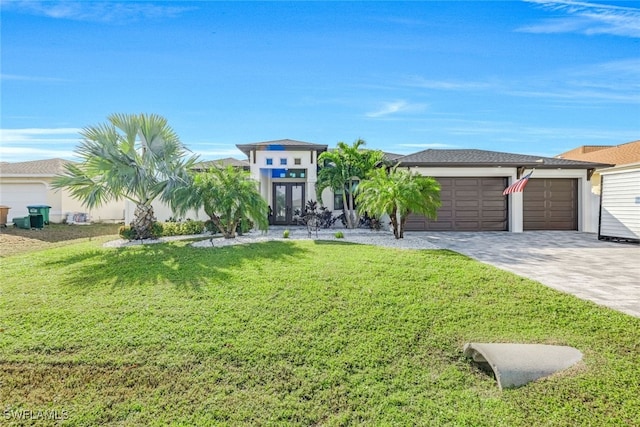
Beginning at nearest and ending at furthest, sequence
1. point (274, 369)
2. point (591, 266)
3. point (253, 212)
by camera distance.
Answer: point (274, 369), point (591, 266), point (253, 212)

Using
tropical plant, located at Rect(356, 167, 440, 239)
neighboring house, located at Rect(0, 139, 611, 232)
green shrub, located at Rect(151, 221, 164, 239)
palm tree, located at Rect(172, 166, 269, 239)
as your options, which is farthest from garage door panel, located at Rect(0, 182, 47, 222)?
tropical plant, located at Rect(356, 167, 440, 239)

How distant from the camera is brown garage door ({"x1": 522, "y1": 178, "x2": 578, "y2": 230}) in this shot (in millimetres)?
15969

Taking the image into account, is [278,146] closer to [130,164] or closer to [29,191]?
[130,164]

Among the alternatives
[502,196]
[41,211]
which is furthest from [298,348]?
[41,211]

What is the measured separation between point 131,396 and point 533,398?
14.1 feet

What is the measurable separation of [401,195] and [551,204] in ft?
32.6

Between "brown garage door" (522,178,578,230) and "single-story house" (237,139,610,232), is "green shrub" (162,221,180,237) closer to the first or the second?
"single-story house" (237,139,610,232)

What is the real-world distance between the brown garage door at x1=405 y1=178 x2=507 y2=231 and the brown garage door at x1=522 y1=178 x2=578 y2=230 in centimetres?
125

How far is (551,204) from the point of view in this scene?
1599 cm

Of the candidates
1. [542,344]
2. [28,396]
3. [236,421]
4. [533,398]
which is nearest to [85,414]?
[28,396]

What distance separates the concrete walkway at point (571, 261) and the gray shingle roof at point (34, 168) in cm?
2346

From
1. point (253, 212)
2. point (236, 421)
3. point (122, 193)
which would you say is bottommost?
point (236, 421)

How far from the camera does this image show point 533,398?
3.34 metres

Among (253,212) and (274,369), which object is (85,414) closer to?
(274,369)
